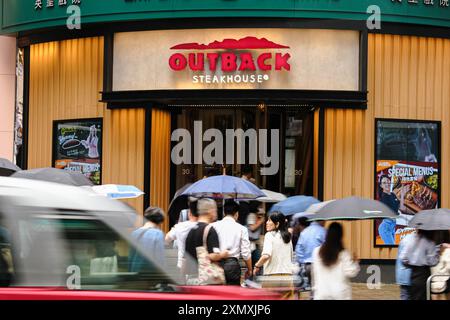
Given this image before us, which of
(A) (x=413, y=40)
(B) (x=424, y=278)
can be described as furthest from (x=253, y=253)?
(A) (x=413, y=40)

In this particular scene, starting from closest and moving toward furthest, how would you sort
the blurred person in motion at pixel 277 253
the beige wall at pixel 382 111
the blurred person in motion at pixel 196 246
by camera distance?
the blurred person in motion at pixel 196 246
the blurred person in motion at pixel 277 253
the beige wall at pixel 382 111

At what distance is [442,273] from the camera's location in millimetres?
10695

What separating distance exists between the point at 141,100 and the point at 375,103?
4.74m

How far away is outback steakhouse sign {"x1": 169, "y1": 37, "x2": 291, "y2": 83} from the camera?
18.5 m

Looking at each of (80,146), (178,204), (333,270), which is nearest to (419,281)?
(333,270)

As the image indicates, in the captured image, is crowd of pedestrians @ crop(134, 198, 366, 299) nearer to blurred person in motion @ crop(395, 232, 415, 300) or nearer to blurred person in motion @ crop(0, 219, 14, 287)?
blurred person in motion @ crop(395, 232, 415, 300)

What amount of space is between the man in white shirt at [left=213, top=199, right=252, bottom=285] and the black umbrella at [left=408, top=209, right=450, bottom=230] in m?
2.16

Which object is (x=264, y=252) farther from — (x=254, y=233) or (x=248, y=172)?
(x=248, y=172)

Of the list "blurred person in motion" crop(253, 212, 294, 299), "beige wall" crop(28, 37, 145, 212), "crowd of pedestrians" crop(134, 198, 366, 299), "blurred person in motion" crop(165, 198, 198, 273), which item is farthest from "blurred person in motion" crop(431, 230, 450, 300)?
"beige wall" crop(28, 37, 145, 212)

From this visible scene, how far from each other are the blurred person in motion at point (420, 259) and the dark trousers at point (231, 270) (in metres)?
2.05

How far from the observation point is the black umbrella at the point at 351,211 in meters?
12.4

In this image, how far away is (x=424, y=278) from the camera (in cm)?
1075

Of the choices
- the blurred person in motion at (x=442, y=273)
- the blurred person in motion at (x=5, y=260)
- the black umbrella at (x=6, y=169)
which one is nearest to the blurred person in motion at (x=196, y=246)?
the blurred person in motion at (x=442, y=273)

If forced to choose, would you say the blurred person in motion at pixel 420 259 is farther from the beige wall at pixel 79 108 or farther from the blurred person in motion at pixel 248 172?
the beige wall at pixel 79 108
